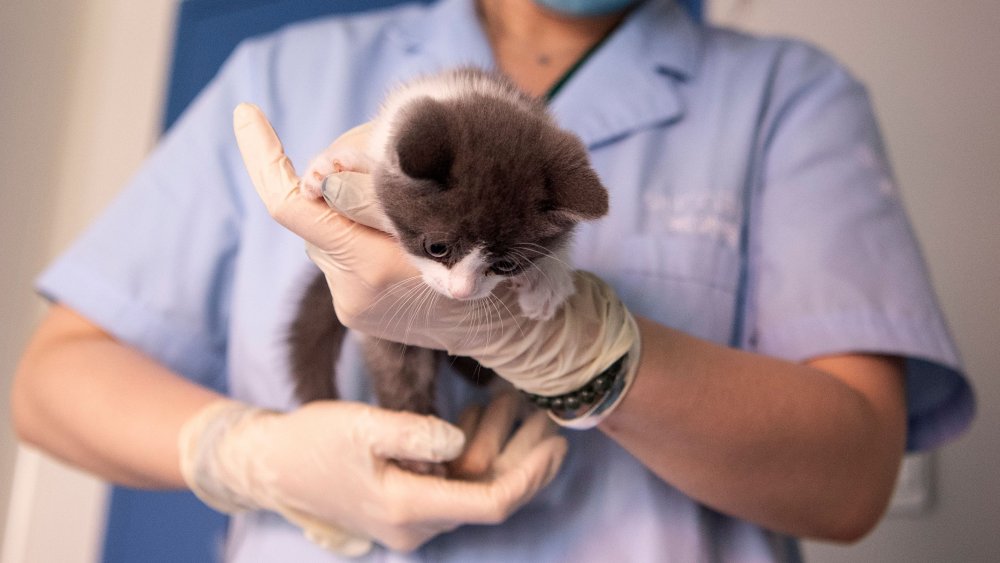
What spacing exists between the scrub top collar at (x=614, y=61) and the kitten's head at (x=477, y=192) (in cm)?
43

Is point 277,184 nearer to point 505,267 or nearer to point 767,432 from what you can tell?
point 505,267

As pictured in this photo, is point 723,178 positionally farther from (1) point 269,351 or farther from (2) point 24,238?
(2) point 24,238

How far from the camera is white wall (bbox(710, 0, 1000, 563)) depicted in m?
1.57

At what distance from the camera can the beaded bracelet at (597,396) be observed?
96 cm

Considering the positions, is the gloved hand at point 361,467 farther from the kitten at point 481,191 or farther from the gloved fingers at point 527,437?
the kitten at point 481,191

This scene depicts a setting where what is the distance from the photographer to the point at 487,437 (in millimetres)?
1119

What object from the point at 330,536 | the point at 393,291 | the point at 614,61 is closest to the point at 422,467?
the point at 330,536

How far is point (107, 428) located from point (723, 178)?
108cm

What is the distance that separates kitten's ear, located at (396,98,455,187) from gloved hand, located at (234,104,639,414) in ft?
0.23

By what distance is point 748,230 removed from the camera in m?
1.30

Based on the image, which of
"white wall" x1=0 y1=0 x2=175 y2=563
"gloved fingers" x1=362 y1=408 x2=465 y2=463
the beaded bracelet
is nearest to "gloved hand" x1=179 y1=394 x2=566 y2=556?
"gloved fingers" x1=362 y1=408 x2=465 y2=463

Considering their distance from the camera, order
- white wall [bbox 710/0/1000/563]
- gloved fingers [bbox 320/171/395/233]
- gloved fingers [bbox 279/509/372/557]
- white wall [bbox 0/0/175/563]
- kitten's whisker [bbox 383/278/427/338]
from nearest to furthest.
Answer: gloved fingers [bbox 320/171/395/233] → kitten's whisker [bbox 383/278/427/338] → gloved fingers [bbox 279/509/372/557] → white wall [bbox 710/0/1000/563] → white wall [bbox 0/0/175/563]

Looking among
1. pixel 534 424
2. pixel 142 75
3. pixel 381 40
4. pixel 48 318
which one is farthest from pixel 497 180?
pixel 142 75

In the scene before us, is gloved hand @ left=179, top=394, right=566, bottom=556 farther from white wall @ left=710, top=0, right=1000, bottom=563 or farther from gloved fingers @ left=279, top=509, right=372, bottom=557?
white wall @ left=710, top=0, right=1000, bottom=563
